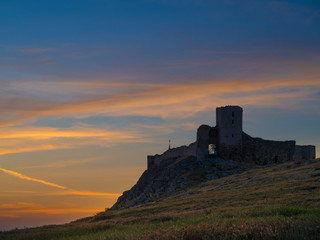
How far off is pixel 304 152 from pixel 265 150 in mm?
10763

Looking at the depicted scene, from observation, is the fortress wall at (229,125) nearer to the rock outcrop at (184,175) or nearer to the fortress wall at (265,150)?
the fortress wall at (265,150)

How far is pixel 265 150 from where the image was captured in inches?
3174

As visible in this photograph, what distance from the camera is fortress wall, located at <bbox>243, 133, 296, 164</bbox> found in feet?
258

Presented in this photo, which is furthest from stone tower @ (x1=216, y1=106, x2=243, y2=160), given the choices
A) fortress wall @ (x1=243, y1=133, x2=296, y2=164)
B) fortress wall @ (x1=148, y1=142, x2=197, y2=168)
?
fortress wall @ (x1=148, y1=142, x2=197, y2=168)

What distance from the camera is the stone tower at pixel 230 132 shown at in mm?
76188

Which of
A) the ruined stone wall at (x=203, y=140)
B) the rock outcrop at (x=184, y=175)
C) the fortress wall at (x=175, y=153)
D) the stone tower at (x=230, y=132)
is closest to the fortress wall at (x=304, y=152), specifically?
the stone tower at (x=230, y=132)

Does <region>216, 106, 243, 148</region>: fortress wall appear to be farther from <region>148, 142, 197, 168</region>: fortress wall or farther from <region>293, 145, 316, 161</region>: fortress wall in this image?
<region>293, 145, 316, 161</region>: fortress wall

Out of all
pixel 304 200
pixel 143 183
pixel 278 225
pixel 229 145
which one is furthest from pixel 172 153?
pixel 278 225

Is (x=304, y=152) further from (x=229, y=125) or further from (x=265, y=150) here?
(x=229, y=125)

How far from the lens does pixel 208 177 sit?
67.0 m

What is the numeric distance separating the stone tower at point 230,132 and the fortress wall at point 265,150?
2.17 m

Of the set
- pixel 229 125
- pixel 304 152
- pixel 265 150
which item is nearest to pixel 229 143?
pixel 229 125

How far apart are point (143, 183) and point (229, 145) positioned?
18.7m

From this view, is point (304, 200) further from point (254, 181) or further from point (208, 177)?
point (208, 177)
